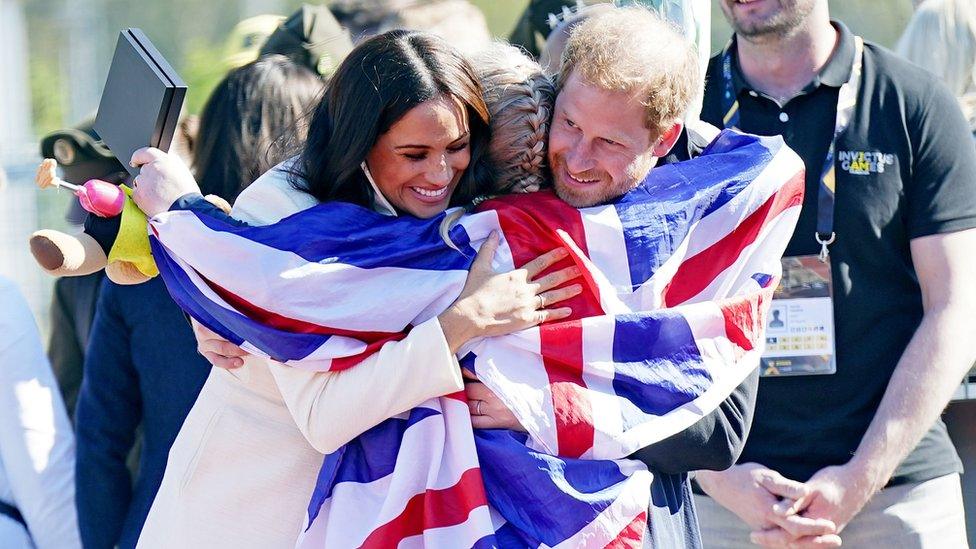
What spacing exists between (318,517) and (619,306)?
1.99ft

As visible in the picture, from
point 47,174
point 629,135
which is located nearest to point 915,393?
point 629,135

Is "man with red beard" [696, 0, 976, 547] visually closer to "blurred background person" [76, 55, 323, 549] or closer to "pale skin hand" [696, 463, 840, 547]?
"pale skin hand" [696, 463, 840, 547]

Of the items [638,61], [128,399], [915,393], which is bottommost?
[128,399]

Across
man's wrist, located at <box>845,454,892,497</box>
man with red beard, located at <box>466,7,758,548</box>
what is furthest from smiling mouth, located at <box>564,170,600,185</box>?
man's wrist, located at <box>845,454,892,497</box>

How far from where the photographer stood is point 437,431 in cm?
210

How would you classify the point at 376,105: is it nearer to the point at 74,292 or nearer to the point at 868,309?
the point at 868,309

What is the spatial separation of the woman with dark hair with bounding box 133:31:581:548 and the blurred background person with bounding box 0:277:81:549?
878 mm

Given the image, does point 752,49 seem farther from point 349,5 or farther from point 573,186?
point 349,5

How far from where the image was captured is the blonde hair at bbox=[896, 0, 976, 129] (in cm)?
380

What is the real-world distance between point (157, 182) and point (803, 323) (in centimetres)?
155

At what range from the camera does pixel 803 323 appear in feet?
9.92

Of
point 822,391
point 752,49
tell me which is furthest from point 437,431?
point 752,49

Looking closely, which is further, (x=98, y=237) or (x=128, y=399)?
(x=128, y=399)

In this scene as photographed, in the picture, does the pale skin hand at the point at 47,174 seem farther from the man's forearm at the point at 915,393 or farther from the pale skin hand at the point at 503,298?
the man's forearm at the point at 915,393
